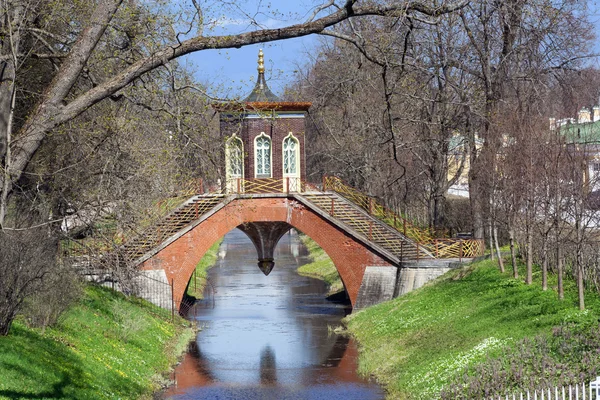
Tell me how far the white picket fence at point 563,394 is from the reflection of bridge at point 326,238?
2109cm

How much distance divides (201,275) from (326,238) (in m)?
18.4

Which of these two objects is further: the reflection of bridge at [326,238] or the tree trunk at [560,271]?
the reflection of bridge at [326,238]

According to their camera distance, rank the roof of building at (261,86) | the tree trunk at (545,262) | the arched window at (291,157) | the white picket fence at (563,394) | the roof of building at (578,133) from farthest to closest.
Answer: the roof of building at (261,86) → the arched window at (291,157) → the tree trunk at (545,262) → the roof of building at (578,133) → the white picket fence at (563,394)

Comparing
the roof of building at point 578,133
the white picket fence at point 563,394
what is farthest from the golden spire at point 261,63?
the white picket fence at point 563,394

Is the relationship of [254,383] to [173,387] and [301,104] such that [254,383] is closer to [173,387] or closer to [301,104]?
[173,387]

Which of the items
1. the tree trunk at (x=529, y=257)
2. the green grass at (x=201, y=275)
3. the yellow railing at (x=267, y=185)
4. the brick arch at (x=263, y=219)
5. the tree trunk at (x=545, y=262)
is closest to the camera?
the tree trunk at (x=545, y=262)

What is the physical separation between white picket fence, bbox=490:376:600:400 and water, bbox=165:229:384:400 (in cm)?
833

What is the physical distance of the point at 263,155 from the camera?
39.7 m

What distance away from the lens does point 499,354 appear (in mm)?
19484

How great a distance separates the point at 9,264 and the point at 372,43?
25.7 feet

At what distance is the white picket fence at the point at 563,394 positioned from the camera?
44.6 feet

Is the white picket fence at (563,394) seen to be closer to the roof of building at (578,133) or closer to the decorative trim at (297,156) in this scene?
the roof of building at (578,133)

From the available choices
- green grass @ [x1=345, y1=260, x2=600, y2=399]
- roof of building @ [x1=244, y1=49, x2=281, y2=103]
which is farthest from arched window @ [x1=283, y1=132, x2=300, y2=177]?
green grass @ [x1=345, y1=260, x2=600, y2=399]

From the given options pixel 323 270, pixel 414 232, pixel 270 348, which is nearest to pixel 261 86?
pixel 414 232
